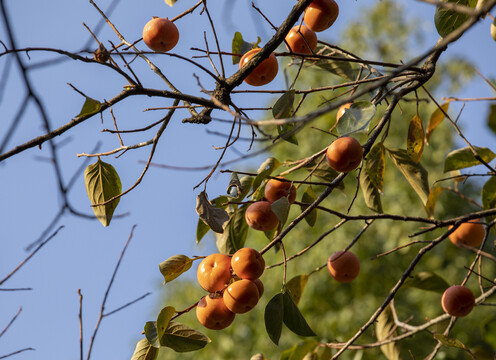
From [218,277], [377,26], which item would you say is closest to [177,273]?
[218,277]

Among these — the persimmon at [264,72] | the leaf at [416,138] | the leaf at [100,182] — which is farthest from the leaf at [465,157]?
the leaf at [100,182]

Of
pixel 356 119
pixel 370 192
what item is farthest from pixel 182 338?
pixel 370 192

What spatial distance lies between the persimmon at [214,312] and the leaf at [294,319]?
17cm

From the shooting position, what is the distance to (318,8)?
153cm

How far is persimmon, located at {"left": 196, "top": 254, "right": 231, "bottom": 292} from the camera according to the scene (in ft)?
4.33

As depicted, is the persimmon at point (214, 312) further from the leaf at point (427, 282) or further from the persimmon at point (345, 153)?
the leaf at point (427, 282)

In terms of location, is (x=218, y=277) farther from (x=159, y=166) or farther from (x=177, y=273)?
(x=159, y=166)

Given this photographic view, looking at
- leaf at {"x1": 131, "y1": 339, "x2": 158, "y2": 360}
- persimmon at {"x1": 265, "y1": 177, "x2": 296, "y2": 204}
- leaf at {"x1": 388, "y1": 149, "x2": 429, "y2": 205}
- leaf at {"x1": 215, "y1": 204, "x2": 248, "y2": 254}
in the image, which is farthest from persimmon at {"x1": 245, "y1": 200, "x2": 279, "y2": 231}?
leaf at {"x1": 388, "y1": 149, "x2": 429, "y2": 205}

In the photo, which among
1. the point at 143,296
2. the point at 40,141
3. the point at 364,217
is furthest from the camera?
the point at 143,296

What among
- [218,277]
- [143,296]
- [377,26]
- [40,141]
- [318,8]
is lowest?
[218,277]

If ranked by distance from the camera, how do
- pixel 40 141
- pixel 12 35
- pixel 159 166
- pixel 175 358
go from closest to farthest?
pixel 12 35 < pixel 40 141 < pixel 159 166 < pixel 175 358

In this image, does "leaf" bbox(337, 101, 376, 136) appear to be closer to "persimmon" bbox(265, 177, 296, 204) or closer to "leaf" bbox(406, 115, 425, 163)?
"persimmon" bbox(265, 177, 296, 204)

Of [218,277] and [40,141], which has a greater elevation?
[40,141]

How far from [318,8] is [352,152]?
480 mm
